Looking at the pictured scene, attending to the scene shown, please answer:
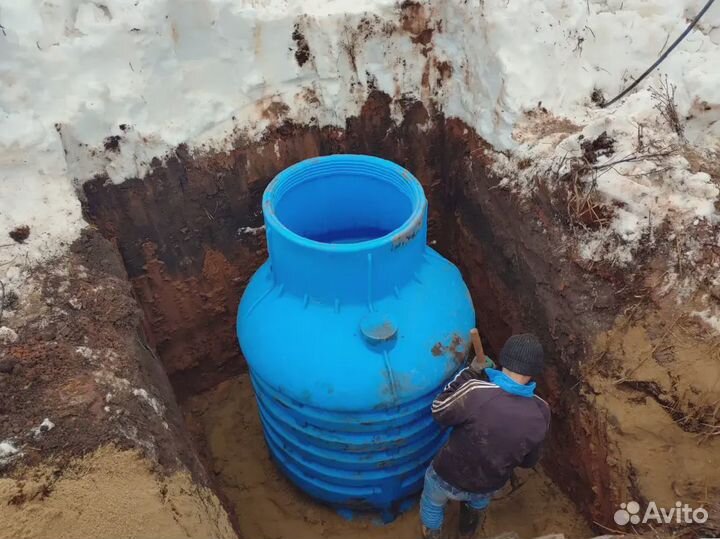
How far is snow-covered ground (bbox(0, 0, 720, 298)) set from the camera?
2.63 metres

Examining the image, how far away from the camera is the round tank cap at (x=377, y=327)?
239 cm

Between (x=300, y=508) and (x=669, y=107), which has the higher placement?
(x=669, y=107)

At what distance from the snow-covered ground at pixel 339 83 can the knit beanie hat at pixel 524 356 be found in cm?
67

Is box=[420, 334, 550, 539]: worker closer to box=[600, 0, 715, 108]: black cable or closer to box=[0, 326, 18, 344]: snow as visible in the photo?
box=[600, 0, 715, 108]: black cable

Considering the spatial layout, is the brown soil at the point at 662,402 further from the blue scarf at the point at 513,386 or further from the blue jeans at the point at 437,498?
the blue jeans at the point at 437,498

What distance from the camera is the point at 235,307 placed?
141 inches

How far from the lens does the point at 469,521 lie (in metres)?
2.91

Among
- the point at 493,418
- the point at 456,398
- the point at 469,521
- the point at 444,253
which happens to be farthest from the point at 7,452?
the point at 444,253

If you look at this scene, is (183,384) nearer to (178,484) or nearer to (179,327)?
(179,327)

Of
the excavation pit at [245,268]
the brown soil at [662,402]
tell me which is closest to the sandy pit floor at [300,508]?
the excavation pit at [245,268]

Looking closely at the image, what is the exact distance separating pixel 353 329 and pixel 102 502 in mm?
1094

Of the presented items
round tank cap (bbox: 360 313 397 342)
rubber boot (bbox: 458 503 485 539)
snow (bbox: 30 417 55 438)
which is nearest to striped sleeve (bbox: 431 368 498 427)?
round tank cap (bbox: 360 313 397 342)

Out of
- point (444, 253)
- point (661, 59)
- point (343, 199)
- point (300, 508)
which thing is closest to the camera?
point (343, 199)

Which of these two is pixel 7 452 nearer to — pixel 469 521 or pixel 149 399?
pixel 149 399
